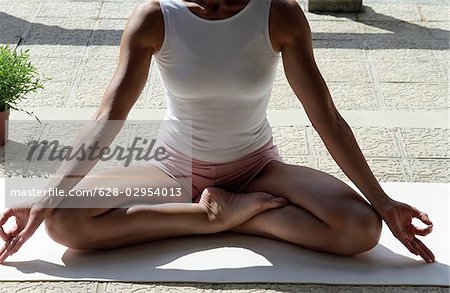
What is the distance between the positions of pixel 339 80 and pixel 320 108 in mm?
1445

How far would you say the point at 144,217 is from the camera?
2.80m

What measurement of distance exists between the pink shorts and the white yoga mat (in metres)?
0.16

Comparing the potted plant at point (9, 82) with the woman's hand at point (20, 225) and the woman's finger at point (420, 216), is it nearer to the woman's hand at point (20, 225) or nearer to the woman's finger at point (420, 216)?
the woman's hand at point (20, 225)

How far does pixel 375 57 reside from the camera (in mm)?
4430

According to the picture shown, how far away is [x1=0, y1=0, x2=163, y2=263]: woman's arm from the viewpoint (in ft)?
8.80

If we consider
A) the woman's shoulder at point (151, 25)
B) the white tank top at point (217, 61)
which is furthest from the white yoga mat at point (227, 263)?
the woman's shoulder at point (151, 25)

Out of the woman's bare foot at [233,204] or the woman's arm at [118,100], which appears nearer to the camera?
the woman's arm at [118,100]

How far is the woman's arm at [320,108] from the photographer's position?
8.96 ft

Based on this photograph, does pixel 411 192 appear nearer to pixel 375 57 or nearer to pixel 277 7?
pixel 277 7

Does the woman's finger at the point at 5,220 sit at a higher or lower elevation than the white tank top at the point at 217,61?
lower

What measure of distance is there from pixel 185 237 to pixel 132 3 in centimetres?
248

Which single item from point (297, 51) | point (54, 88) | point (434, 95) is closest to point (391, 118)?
point (434, 95)

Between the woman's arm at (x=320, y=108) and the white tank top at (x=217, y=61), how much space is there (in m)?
0.05

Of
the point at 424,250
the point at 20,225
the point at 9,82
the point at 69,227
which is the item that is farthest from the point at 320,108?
the point at 9,82
